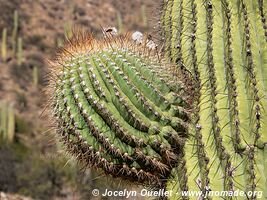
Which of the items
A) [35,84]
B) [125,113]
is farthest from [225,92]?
[35,84]

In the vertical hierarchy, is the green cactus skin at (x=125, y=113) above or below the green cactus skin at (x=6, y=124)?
below

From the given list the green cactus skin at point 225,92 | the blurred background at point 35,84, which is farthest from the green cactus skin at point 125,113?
the blurred background at point 35,84

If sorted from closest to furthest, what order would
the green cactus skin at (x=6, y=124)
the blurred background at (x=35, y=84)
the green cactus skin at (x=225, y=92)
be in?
the green cactus skin at (x=225, y=92), the blurred background at (x=35, y=84), the green cactus skin at (x=6, y=124)

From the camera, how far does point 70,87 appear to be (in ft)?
7.81

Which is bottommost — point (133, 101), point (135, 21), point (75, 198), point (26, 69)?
point (75, 198)

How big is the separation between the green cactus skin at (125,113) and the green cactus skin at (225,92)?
79 mm

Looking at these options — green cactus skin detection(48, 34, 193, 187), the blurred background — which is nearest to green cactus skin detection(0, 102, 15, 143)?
the blurred background

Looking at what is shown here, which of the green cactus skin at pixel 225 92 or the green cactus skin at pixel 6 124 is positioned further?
the green cactus skin at pixel 6 124

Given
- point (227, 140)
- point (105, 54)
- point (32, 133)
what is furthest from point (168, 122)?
point (32, 133)

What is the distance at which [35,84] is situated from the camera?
2078 cm

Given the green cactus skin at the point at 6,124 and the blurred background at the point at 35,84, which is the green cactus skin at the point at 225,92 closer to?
the blurred background at the point at 35,84

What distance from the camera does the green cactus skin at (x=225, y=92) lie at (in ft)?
7.30

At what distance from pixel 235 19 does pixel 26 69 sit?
21.5m

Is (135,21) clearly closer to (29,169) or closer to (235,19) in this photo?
(29,169)
